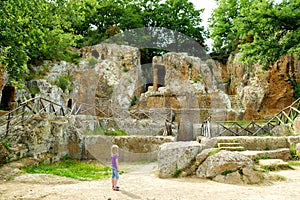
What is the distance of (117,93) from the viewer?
78.6ft

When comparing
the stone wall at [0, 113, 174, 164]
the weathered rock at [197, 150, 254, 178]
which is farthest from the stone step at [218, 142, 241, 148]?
the stone wall at [0, 113, 174, 164]

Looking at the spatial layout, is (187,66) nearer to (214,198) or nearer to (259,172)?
(259,172)

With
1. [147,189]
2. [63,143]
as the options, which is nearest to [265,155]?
[147,189]

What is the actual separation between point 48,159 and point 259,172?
698cm

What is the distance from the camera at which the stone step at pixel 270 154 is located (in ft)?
25.7

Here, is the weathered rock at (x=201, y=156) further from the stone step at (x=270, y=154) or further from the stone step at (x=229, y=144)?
the stone step at (x=229, y=144)

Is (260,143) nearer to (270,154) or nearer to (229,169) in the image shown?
(270,154)

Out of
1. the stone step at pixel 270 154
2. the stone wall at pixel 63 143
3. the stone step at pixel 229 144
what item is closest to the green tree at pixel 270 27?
the stone step at pixel 270 154

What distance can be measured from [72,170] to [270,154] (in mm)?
6622

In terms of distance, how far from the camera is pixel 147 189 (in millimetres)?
5527

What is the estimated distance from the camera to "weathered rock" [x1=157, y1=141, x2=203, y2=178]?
6.95 meters

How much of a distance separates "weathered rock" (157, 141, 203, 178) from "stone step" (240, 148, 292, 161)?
196 centimetres

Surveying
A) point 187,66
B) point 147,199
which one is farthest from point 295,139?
point 187,66

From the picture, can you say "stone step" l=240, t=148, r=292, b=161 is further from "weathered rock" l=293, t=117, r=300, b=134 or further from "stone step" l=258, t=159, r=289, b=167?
"weathered rock" l=293, t=117, r=300, b=134
